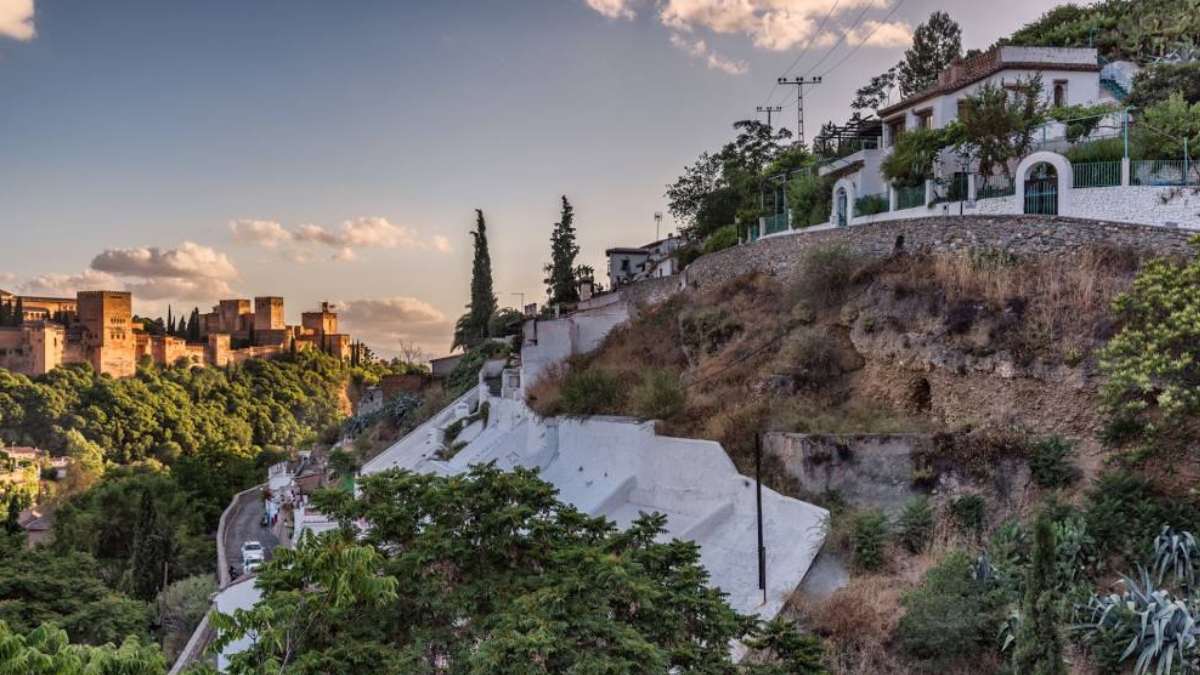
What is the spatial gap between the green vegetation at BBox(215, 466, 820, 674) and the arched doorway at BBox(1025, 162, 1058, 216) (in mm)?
11797

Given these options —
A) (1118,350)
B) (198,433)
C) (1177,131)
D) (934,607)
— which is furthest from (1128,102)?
(198,433)

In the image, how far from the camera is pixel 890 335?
15539 mm

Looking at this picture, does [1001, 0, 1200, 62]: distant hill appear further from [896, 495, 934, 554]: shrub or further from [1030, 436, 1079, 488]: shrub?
[896, 495, 934, 554]: shrub

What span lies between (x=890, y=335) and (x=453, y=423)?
14.5 metres

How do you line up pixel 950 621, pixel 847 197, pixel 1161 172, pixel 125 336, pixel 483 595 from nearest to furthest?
pixel 483 595
pixel 950 621
pixel 1161 172
pixel 847 197
pixel 125 336

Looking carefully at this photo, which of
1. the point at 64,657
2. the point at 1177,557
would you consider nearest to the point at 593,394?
the point at 1177,557

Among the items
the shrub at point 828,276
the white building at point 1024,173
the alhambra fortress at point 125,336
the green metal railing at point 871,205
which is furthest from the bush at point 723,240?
the alhambra fortress at point 125,336

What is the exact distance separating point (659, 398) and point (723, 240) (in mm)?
12844

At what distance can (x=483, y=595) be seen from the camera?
809cm

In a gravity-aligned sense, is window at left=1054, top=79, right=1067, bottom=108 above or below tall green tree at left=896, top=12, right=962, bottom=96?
below

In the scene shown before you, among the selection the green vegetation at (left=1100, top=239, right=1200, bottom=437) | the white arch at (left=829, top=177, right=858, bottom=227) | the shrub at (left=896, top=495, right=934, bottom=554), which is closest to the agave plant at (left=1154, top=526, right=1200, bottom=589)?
the green vegetation at (left=1100, top=239, right=1200, bottom=437)

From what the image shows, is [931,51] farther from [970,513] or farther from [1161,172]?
[970,513]

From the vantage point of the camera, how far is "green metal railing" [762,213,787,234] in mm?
24372

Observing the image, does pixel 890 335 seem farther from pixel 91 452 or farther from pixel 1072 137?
pixel 91 452
